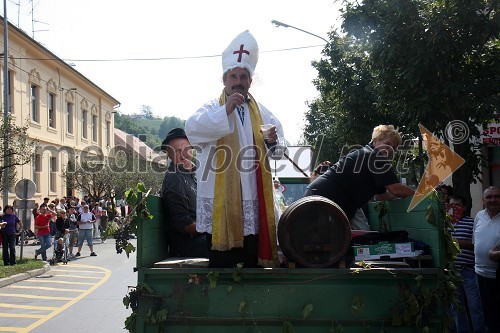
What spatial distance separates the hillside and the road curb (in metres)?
82.1

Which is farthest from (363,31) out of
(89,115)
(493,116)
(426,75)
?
(89,115)

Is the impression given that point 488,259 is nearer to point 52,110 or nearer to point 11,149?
point 11,149

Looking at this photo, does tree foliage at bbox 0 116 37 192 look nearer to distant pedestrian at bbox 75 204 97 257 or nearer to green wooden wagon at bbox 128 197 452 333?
distant pedestrian at bbox 75 204 97 257

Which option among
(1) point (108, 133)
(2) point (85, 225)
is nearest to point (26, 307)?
(2) point (85, 225)

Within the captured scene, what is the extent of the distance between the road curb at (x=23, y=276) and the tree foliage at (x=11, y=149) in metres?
3.56

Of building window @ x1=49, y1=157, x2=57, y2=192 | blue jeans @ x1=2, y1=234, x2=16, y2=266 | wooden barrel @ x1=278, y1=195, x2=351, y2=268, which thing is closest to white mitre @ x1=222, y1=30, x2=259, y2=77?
wooden barrel @ x1=278, y1=195, x2=351, y2=268

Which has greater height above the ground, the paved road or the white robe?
the white robe

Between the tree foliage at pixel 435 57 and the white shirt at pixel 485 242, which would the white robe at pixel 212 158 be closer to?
the white shirt at pixel 485 242

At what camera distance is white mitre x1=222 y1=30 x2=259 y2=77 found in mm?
4094

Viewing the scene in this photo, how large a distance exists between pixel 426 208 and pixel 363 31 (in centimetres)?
555

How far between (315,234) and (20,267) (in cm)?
1405

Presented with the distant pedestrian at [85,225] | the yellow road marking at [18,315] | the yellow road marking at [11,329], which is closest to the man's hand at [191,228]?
the yellow road marking at [11,329]

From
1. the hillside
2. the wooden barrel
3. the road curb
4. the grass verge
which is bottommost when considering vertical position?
the road curb

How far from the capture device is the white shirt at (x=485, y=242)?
21.5 ft
